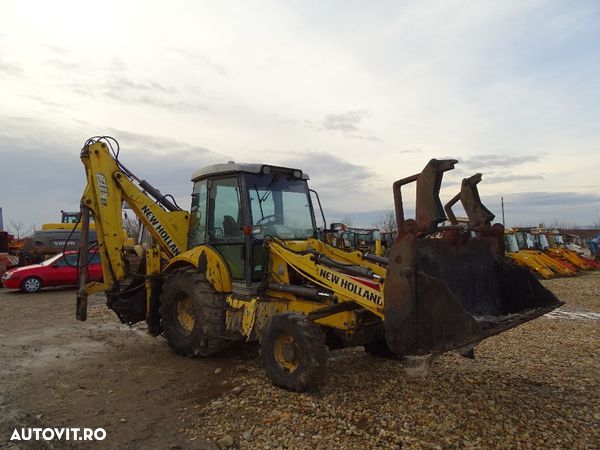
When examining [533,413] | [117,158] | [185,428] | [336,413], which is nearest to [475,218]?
[533,413]

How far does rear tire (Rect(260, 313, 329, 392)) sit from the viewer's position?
4.81 metres

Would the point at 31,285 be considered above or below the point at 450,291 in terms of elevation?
below

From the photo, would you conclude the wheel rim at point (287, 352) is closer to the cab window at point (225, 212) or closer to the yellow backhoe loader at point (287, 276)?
the yellow backhoe loader at point (287, 276)

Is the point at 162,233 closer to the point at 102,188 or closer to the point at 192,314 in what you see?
the point at 102,188

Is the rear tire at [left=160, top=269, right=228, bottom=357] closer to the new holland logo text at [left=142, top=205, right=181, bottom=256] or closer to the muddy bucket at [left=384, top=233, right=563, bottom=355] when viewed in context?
the new holland logo text at [left=142, top=205, right=181, bottom=256]

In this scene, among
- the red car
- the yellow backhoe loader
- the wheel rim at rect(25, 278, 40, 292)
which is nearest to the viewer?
the yellow backhoe loader

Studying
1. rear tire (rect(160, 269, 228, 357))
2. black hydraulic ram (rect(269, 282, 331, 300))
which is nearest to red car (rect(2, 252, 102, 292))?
rear tire (rect(160, 269, 228, 357))

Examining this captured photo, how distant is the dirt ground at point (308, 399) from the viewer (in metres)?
4.14

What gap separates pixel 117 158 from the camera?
7.54 m

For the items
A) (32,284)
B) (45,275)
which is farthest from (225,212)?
(32,284)

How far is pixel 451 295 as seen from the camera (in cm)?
395

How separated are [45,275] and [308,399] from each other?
549 inches

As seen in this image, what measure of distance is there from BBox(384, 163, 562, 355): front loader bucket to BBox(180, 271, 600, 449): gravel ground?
76cm

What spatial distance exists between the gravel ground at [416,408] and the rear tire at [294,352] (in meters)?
0.16
